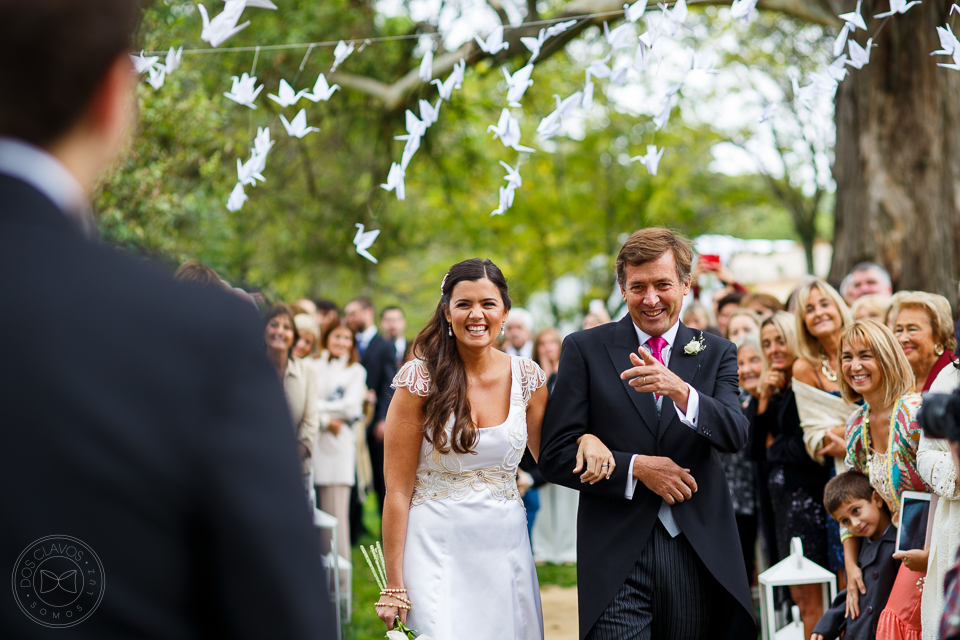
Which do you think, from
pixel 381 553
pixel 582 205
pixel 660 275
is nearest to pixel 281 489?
pixel 660 275

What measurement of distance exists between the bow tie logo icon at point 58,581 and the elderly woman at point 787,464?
16.5 ft

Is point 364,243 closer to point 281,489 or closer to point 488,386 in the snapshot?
point 488,386

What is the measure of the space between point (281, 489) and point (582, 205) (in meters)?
18.8

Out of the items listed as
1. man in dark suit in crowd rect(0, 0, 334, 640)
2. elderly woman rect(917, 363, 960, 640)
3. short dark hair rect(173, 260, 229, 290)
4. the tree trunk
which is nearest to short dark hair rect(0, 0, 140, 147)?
man in dark suit in crowd rect(0, 0, 334, 640)

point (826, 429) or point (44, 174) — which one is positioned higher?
point (44, 174)

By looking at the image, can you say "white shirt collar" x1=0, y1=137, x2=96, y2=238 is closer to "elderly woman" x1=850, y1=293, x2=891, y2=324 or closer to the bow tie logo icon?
the bow tie logo icon

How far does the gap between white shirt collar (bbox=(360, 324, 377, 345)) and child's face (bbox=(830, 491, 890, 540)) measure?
6.64m

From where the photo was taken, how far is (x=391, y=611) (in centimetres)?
383

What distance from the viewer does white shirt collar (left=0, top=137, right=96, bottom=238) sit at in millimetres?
1041

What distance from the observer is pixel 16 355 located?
100 centimetres

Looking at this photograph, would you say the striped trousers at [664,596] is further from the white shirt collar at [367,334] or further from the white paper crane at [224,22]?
the white shirt collar at [367,334]

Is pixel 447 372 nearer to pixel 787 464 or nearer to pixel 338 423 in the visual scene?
pixel 787 464

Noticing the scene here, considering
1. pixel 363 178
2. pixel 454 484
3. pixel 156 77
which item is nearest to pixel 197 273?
pixel 156 77

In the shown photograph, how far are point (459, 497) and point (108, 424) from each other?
307cm
